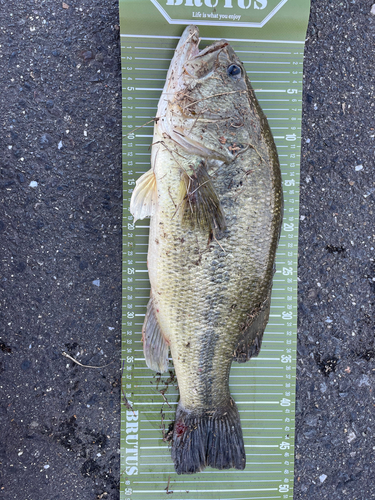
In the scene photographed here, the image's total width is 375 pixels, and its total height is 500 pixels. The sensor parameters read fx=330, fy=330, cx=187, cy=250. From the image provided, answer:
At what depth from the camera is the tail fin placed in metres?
1.76

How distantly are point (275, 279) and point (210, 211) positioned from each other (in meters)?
0.72

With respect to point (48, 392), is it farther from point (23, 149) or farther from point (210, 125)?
point (210, 125)

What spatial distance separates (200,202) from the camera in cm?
146

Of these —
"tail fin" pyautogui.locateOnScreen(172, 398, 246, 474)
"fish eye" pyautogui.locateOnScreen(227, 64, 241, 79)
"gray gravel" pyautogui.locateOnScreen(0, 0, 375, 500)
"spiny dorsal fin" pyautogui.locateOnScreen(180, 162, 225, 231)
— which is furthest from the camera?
"gray gravel" pyautogui.locateOnScreen(0, 0, 375, 500)

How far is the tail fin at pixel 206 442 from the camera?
1758mm

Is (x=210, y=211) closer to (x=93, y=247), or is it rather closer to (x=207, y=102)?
(x=207, y=102)

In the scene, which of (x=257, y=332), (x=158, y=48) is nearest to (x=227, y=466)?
(x=257, y=332)

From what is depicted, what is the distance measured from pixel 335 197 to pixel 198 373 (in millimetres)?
1313

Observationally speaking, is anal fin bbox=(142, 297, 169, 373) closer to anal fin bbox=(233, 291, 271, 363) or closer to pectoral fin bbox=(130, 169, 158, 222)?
anal fin bbox=(233, 291, 271, 363)

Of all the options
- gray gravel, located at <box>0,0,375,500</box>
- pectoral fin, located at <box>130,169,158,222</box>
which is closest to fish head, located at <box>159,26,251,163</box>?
pectoral fin, located at <box>130,169,158,222</box>

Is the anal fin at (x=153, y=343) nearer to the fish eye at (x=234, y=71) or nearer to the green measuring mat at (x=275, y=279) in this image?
the green measuring mat at (x=275, y=279)

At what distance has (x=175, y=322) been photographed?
64.3 inches

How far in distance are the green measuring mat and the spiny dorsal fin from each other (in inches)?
18.7

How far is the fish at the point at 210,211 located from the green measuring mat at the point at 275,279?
0.85 ft
